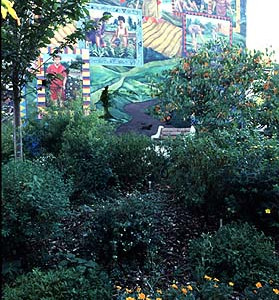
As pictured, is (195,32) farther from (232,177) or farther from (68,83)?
(232,177)

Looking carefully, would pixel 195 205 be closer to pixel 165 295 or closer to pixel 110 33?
pixel 165 295

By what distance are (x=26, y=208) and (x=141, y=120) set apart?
877 cm

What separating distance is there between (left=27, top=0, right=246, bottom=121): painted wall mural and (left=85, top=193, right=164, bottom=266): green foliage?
722 centimetres

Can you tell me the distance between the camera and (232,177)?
4.23m

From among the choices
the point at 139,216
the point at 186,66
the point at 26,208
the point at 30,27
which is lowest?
the point at 139,216

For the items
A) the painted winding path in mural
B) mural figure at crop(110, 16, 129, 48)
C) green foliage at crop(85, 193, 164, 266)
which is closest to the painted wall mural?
mural figure at crop(110, 16, 129, 48)

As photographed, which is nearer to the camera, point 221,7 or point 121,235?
point 121,235

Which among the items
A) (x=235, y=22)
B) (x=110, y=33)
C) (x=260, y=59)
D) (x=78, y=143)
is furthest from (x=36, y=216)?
(x=235, y=22)

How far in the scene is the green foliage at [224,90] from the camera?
723cm

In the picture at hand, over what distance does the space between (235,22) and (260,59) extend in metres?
7.41

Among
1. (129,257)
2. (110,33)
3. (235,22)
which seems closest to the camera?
(129,257)

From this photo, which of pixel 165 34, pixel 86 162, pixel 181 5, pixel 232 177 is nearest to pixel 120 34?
pixel 165 34

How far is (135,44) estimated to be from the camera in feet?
40.3

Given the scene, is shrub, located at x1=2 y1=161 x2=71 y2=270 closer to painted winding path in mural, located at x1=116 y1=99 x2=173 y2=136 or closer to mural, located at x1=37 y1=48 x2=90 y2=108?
mural, located at x1=37 y1=48 x2=90 y2=108
